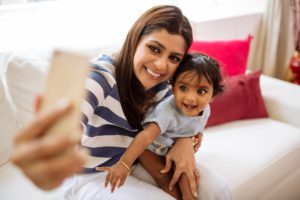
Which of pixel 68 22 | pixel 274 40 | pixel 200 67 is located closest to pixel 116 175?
pixel 200 67

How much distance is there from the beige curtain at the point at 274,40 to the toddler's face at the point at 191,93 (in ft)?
5.15

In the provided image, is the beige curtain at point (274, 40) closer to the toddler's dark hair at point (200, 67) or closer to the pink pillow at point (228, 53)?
the pink pillow at point (228, 53)

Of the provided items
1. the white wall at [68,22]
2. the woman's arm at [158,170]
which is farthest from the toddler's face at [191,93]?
the white wall at [68,22]

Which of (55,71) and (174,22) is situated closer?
(55,71)

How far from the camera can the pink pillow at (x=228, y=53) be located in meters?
1.72

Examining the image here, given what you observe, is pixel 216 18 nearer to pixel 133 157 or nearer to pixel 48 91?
pixel 133 157

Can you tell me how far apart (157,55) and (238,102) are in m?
0.80

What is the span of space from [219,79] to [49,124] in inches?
37.4

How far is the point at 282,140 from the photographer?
1.53 m

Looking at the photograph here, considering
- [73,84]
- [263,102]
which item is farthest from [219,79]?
[73,84]

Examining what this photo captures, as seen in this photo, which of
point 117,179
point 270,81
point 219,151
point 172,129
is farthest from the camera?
point 270,81

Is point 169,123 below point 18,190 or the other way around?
the other way around

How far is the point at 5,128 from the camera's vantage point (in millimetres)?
1235

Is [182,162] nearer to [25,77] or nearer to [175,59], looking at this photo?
[175,59]
